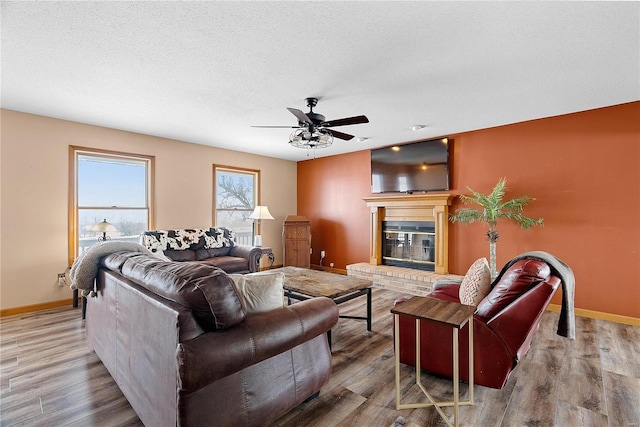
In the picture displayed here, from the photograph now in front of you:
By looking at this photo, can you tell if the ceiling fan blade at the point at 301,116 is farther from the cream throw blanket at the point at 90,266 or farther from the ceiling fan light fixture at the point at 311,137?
the cream throw blanket at the point at 90,266

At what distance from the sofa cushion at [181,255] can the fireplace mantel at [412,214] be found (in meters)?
3.06

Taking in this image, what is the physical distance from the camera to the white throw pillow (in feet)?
5.59

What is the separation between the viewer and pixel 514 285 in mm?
2025

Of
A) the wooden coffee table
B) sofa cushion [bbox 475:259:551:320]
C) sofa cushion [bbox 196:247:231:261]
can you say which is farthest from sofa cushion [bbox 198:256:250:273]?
sofa cushion [bbox 475:259:551:320]

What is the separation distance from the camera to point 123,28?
208cm

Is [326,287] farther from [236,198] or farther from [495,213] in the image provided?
[236,198]

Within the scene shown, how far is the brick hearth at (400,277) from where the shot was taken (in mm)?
4574

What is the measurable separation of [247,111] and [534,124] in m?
3.71

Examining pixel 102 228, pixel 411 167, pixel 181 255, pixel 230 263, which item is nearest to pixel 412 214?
pixel 411 167

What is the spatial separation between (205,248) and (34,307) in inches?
84.6

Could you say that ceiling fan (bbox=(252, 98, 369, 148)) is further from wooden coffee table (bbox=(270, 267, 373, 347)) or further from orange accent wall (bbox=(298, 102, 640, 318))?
orange accent wall (bbox=(298, 102, 640, 318))

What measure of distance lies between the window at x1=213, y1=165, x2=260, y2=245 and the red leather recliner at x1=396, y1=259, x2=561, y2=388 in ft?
15.1

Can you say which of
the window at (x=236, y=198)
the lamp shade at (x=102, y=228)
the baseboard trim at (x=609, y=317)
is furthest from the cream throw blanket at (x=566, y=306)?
the window at (x=236, y=198)

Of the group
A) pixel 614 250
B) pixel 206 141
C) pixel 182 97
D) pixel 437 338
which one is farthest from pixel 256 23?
pixel 614 250
